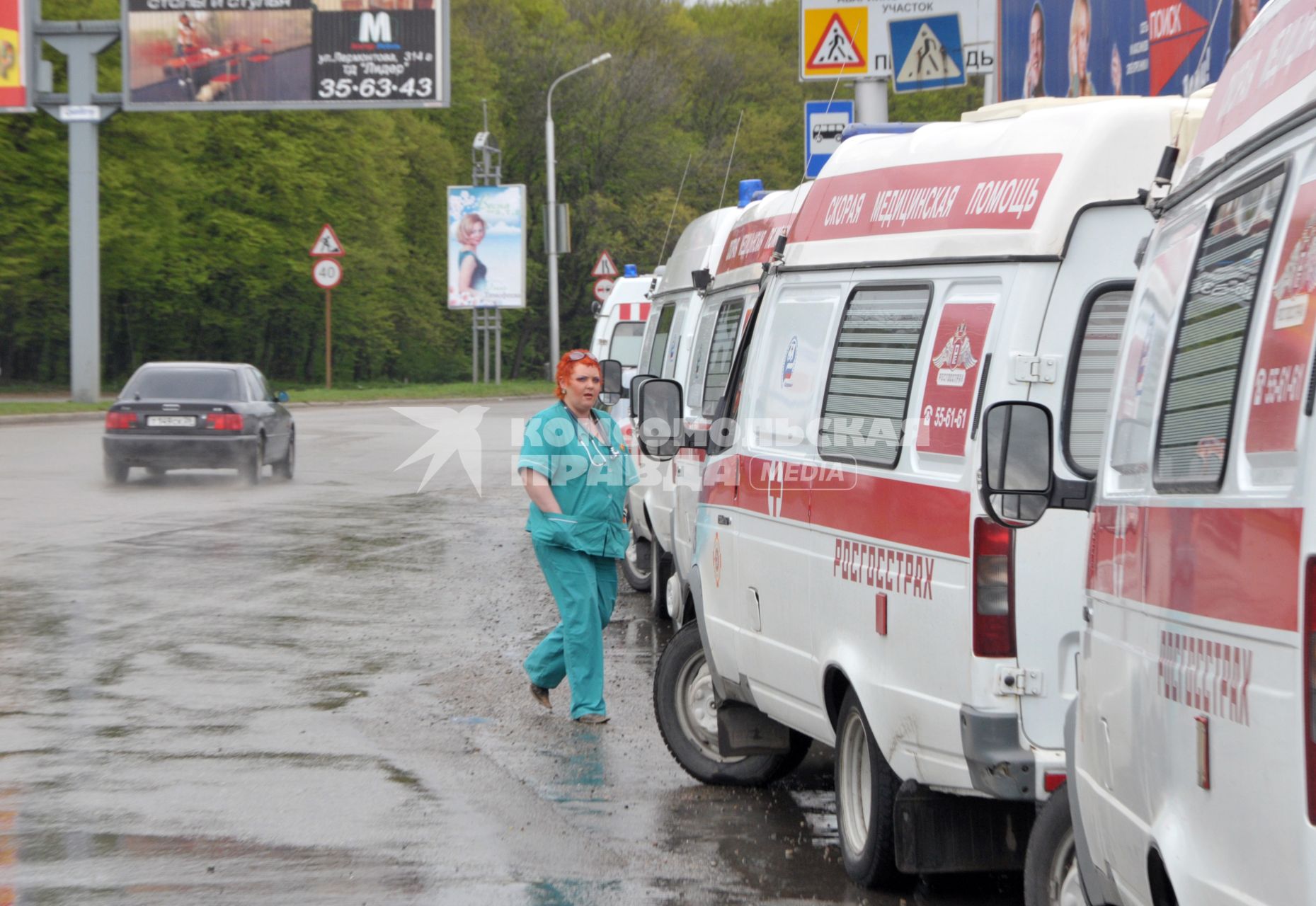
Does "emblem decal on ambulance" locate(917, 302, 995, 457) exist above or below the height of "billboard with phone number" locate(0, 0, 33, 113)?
below

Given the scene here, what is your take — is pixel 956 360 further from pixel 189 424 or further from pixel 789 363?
pixel 189 424

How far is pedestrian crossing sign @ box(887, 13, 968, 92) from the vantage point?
1711cm

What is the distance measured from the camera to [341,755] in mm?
7676

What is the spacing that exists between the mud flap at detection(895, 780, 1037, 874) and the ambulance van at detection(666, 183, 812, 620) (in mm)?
3411

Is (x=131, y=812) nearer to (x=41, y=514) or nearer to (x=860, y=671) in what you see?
(x=860, y=671)

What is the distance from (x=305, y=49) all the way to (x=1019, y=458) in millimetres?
27870

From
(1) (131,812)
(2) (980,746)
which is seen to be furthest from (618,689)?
Result: (2) (980,746)

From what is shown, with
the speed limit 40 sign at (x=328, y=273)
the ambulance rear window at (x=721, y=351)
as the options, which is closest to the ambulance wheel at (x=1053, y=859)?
the ambulance rear window at (x=721, y=351)

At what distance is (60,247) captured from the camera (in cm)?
4381

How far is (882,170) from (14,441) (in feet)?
75.7

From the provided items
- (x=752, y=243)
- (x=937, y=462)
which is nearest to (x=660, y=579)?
(x=752, y=243)

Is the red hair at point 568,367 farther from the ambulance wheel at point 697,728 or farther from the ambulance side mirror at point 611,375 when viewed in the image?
the ambulance side mirror at point 611,375

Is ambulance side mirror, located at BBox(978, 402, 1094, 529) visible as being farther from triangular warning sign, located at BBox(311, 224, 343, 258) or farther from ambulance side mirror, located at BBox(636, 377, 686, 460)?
triangular warning sign, located at BBox(311, 224, 343, 258)

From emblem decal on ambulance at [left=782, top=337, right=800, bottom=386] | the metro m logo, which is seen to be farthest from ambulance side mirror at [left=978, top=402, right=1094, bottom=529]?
the metro m logo
